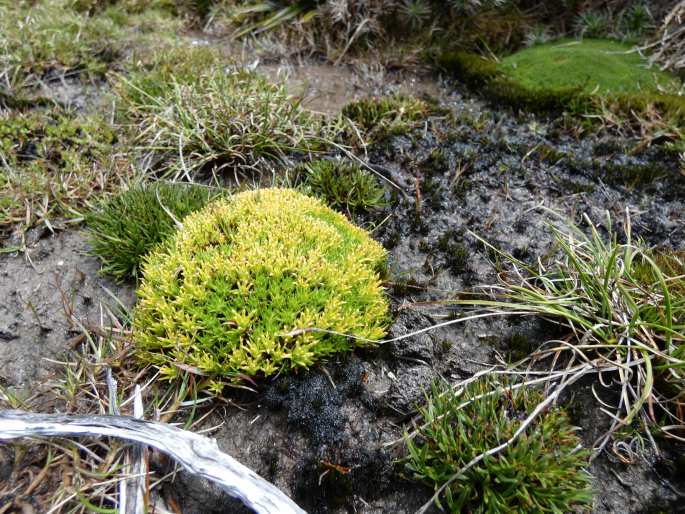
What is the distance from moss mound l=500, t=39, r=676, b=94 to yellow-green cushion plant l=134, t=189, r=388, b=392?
4.22 metres

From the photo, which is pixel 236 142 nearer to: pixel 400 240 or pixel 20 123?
pixel 400 240

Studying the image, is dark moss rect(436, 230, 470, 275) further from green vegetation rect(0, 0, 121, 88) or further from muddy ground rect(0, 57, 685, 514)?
green vegetation rect(0, 0, 121, 88)

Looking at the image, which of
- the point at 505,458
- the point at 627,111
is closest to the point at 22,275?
the point at 505,458

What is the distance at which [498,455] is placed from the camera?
2471mm

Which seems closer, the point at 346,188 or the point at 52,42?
the point at 346,188

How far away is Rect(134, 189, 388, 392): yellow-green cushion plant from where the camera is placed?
2.90 metres

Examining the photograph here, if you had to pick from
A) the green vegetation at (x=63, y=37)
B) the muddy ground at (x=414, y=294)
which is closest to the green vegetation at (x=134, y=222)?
the muddy ground at (x=414, y=294)

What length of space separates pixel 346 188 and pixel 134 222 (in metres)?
2.00

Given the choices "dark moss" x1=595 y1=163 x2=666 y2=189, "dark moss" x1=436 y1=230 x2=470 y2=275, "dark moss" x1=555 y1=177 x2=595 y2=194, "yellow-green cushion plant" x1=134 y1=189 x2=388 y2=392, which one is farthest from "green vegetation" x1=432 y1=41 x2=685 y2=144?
"yellow-green cushion plant" x1=134 y1=189 x2=388 y2=392

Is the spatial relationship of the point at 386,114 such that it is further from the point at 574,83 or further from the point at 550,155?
the point at 574,83

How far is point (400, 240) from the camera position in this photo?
4266 mm

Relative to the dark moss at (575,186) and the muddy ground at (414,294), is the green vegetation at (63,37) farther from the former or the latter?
the dark moss at (575,186)

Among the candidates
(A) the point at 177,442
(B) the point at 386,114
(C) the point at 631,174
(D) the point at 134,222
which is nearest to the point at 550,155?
(C) the point at 631,174

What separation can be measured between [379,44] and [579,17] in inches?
124
